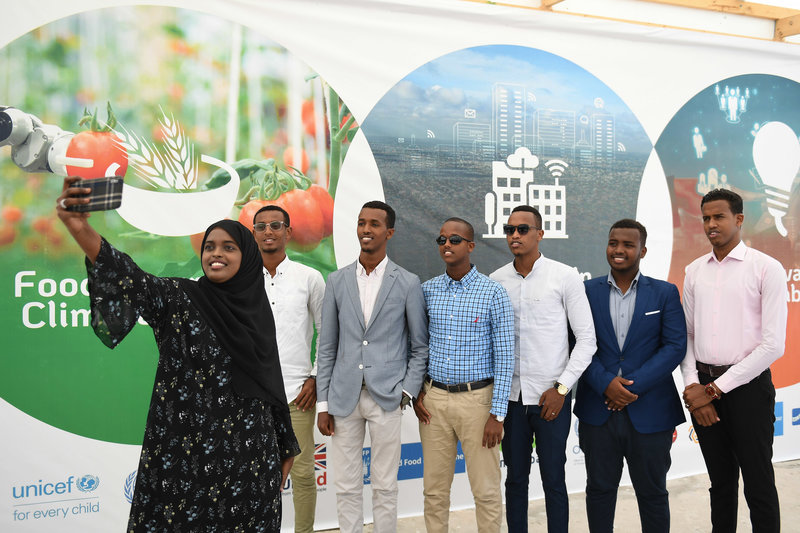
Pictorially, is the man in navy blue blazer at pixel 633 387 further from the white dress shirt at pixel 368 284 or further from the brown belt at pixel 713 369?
the white dress shirt at pixel 368 284

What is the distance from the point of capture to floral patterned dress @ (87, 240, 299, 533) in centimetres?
162

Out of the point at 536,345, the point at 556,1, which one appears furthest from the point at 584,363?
the point at 556,1

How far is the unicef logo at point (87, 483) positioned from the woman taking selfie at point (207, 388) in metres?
1.84

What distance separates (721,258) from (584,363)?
0.85 meters

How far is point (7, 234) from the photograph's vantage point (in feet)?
10.0

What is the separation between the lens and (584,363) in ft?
8.84

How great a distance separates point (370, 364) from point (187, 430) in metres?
1.18

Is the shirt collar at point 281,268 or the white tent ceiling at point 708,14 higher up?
the white tent ceiling at point 708,14

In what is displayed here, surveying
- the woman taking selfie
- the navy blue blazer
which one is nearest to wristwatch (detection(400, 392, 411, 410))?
the navy blue blazer

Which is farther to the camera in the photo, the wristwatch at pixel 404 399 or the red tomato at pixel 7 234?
the red tomato at pixel 7 234

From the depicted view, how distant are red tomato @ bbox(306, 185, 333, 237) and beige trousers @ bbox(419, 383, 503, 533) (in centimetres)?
121

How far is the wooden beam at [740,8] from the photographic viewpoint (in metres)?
4.33

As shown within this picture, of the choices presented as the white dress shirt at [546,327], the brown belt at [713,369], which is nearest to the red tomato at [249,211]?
the white dress shirt at [546,327]

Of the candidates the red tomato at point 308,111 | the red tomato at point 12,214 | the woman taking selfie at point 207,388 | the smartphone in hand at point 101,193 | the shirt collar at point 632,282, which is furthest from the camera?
the red tomato at point 308,111
